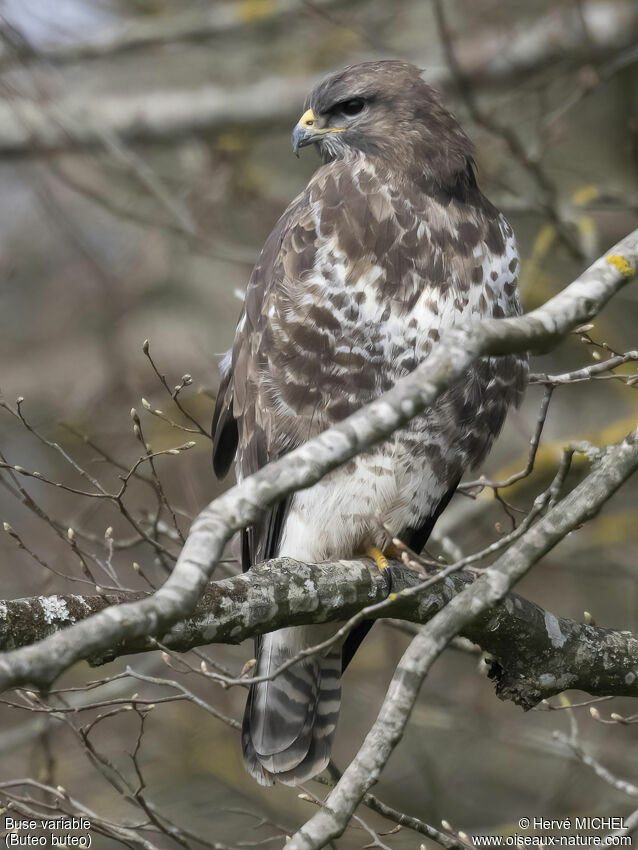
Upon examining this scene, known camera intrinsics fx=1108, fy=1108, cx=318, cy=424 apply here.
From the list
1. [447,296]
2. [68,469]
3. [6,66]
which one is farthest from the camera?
[68,469]

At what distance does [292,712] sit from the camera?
12.4 feet

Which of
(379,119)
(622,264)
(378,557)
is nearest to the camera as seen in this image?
(622,264)

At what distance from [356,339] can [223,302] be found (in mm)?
4094

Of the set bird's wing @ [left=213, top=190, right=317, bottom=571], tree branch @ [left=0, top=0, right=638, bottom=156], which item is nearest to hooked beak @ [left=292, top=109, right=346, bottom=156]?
bird's wing @ [left=213, top=190, right=317, bottom=571]

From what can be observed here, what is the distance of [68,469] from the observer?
6.64 meters

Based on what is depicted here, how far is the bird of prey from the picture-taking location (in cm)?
334

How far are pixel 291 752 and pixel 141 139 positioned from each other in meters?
4.37

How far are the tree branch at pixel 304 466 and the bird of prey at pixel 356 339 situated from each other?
1089 mm

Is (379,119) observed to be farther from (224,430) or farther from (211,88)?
(211,88)

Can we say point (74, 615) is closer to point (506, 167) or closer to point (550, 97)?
point (506, 167)

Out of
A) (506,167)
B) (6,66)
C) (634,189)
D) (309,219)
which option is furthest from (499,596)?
(6,66)

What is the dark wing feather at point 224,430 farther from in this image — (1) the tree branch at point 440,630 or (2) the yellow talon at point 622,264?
(2) the yellow talon at point 622,264

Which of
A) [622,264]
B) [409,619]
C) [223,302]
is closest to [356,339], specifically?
[409,619]

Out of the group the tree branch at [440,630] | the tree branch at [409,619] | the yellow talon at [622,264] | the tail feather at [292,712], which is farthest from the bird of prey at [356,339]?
the yellow talon at [622,264]
